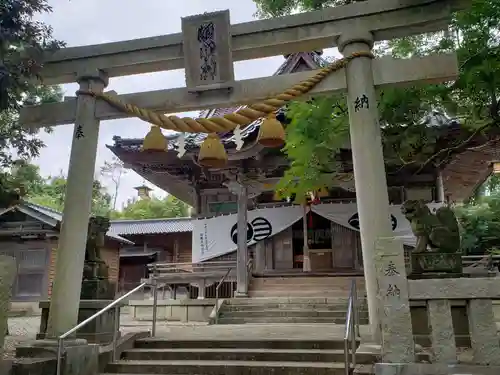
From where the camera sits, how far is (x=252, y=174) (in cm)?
1380

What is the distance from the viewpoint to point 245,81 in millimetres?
6383

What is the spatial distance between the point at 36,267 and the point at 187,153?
402 inches

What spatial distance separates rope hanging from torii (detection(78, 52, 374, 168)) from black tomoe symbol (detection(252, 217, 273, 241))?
8830mm

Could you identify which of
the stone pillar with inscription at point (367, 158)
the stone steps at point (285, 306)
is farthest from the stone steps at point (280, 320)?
the stone pillar with inscription at point (367, 158)

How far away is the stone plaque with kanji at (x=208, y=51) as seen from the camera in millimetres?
6309

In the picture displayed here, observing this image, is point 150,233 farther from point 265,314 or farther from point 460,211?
point 460,211

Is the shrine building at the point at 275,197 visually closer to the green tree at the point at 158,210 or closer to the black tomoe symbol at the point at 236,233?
the black tomoe symbol at the point at 236,233

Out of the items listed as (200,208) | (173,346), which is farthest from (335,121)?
(200,208)

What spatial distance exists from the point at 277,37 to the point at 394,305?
4.16 m

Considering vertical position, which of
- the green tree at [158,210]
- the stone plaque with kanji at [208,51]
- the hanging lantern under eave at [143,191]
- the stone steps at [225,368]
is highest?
the hanging lantern under eave at [143,191]

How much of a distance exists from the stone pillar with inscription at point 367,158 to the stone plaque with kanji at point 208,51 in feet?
5.45

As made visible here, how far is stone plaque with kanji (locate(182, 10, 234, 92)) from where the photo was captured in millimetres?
6309

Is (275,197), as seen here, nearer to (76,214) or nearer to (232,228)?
(232,228)

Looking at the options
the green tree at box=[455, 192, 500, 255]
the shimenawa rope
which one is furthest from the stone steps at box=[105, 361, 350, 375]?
the green tree at box=[455, 192, 500, 255]
